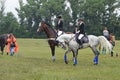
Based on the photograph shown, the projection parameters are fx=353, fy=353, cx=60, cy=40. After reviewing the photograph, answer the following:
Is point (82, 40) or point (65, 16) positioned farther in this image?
point (65, 16)

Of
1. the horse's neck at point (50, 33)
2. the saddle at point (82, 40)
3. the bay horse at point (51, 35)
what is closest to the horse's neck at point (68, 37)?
the saddle at point (82, 40)

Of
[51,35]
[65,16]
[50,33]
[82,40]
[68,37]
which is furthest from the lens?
[65,16]

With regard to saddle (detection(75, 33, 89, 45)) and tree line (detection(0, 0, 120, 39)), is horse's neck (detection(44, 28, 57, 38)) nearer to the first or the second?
saddle (detection(75, 33, 89, 45))

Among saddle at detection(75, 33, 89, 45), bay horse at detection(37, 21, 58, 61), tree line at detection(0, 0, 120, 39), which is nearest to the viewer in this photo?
saddle at detection(75, 33, 89, 45)

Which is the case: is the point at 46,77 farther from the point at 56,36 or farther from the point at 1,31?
the point at 1,31

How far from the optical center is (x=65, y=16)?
11156 cm

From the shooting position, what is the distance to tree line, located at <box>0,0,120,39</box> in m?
107

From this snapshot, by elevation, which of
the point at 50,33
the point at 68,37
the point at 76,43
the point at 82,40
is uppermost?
the point at 50,33

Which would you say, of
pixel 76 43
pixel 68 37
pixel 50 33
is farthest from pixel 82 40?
pixel 50 33

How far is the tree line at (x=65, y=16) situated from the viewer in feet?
350

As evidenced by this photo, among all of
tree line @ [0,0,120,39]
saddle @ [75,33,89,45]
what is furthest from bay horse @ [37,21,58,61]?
tree line @ [0,0,120,39]

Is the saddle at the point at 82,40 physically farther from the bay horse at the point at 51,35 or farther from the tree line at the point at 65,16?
the tree line at the point at 65,16

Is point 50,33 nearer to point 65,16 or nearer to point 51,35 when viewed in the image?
point 51,35

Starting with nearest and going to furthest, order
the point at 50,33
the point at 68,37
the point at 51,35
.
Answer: the point at 68,37 → the point at 51,35 → the point at 50,33
